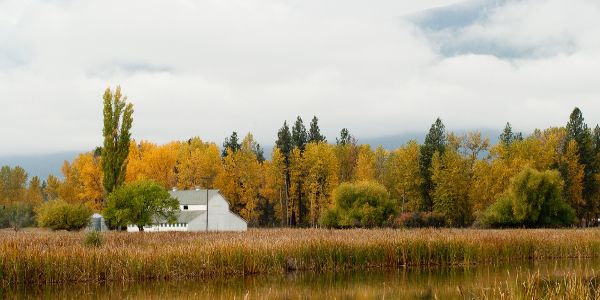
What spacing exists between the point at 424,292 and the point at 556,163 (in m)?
57.6

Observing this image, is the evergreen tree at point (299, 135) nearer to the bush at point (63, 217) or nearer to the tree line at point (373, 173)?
the tree line at point (373, 173)

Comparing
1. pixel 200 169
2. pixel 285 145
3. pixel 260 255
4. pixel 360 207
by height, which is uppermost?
pixel 285 145

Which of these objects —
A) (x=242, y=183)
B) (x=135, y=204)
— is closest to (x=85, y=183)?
(x=242, y=183)

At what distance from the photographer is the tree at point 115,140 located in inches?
2254

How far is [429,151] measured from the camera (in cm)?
7756

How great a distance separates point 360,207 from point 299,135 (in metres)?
31.7

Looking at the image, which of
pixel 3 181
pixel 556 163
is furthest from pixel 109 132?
pixel 3 181

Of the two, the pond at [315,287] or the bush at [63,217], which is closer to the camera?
the pond at [315,287]

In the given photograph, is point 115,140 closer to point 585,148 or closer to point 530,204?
point 530,204

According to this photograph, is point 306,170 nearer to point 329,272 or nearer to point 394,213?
point 394,213

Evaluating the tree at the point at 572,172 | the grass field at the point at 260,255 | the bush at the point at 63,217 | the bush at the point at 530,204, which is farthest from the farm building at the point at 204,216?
the tree at the point at 572,172

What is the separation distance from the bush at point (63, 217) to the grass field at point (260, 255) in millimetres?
20314

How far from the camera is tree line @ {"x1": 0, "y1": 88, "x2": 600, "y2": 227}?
64.7 metres

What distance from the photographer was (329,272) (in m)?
30.0
